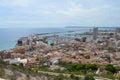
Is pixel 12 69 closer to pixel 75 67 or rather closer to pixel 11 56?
pixel 75 67

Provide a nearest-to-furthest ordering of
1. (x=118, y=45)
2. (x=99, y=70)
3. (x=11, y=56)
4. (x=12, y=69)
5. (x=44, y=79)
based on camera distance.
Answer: (x=12, y=69) < (x=44, y=79) < (x=99, y=70) < (x=11, y=56) < (x=118, y=45)

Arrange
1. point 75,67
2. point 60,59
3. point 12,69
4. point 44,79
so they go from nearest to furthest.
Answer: point 12,69 → point 44,79 → point 75,67 → point 60,59

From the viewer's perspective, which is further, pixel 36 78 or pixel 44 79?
pixel 44 79

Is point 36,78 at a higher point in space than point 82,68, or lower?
higher

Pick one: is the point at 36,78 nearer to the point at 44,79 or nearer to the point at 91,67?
the point at 44,79

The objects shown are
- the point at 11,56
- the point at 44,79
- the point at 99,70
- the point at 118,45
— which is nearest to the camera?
the point at 44,79

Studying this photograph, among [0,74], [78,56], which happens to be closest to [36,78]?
[0,74]

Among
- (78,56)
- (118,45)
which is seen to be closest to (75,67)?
(78,56)

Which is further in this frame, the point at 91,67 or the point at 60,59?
the point at 60,59

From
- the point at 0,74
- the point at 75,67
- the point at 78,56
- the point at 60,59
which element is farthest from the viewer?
the point at 78,56
